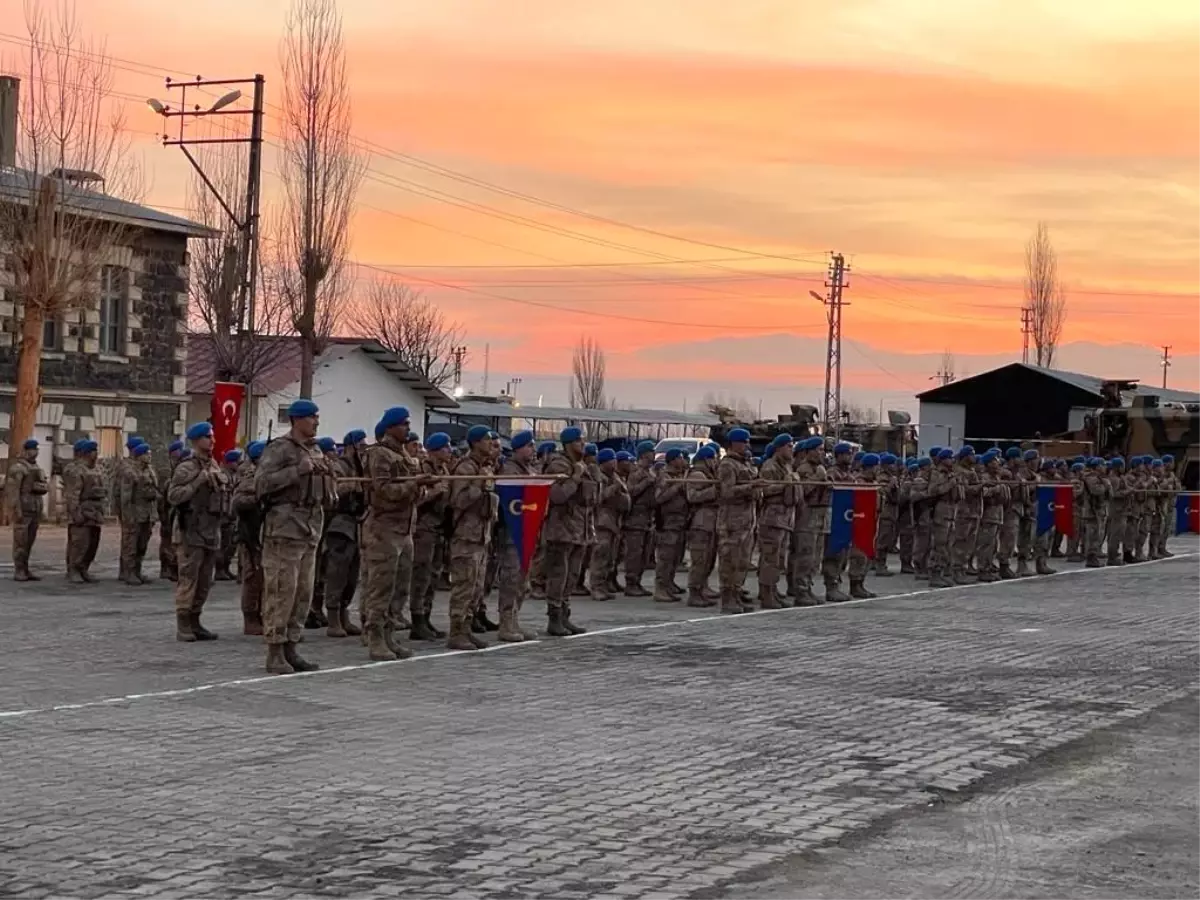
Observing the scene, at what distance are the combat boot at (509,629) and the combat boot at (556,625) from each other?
2.07 feet

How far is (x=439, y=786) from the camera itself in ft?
30.1

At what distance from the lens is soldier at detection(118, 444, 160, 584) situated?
22750 millimetres

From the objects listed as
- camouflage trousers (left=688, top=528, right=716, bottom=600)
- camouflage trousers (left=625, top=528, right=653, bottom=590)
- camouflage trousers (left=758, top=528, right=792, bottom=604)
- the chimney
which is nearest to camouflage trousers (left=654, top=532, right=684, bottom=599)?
camouflage trousers (left=625, top=528, right=653, bottom=590)

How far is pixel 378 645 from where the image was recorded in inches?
579

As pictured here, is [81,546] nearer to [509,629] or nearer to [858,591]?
[509,629]

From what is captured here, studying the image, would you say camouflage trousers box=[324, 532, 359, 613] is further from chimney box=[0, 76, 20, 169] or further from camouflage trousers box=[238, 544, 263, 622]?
chimney box=[0, 76, 20, 169]

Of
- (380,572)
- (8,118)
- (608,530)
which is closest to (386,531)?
(380,572)

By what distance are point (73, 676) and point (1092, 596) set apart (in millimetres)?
14465

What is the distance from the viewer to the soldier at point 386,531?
48.1ft

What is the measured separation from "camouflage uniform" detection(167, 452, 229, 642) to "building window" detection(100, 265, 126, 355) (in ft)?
78.2

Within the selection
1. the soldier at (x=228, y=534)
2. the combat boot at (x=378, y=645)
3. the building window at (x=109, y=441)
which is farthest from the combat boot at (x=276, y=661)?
the building window at (x=109, y=441)

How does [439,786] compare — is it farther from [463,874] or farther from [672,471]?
[672,471]

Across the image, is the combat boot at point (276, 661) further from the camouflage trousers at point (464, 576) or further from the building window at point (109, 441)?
the building window at point (109, 441)

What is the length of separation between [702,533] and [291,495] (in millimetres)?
8288
